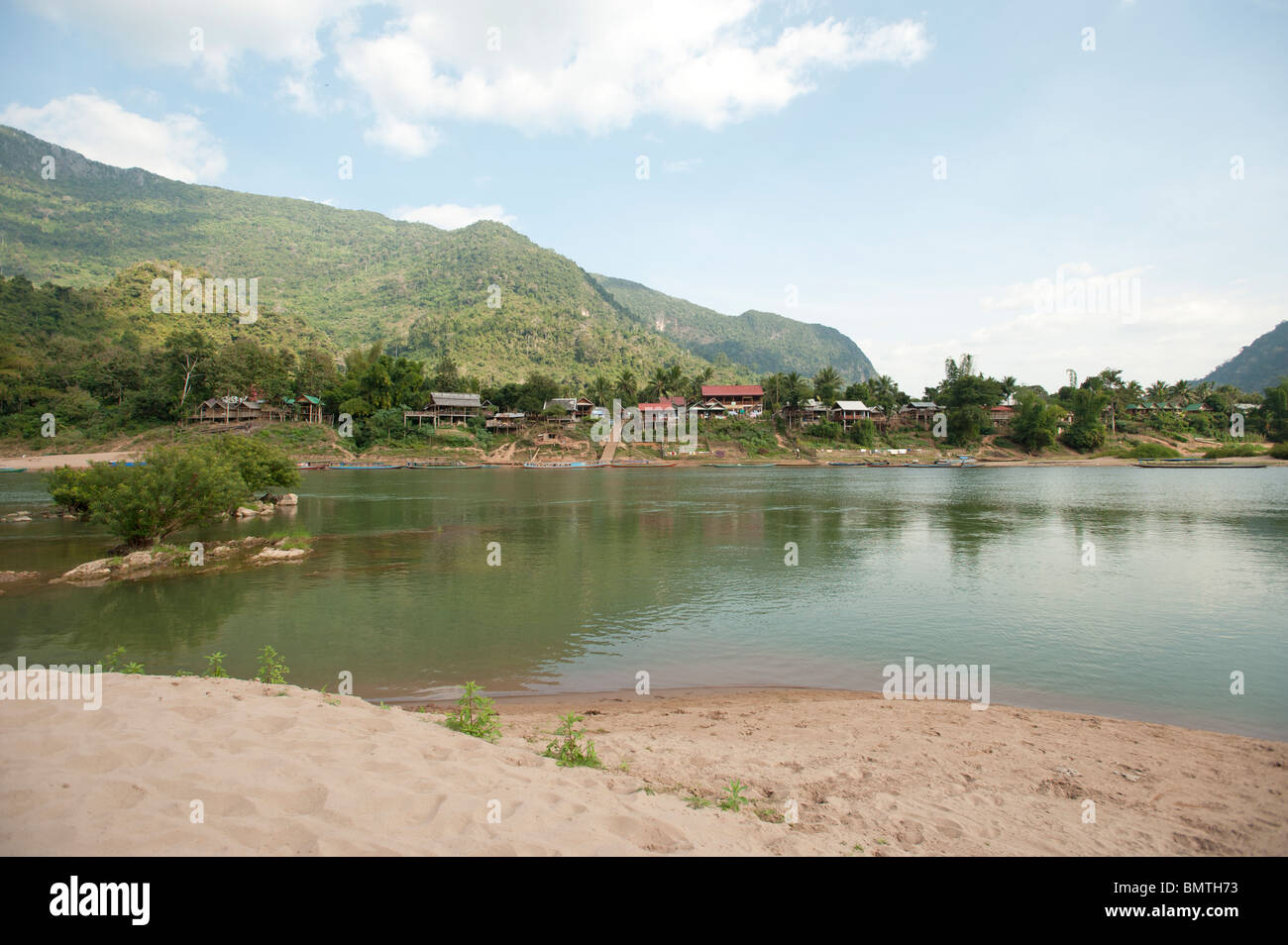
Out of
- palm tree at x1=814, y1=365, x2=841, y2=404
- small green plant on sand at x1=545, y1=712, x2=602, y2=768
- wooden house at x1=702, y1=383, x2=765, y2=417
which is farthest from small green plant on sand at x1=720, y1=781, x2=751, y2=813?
palm tree at x1=814, y1=365, x2=841, y2=404

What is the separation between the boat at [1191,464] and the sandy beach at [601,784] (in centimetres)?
10482

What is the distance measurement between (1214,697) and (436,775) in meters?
12.5

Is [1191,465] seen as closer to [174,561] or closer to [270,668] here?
[270,668]

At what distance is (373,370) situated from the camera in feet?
305

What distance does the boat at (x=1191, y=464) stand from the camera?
275 feet

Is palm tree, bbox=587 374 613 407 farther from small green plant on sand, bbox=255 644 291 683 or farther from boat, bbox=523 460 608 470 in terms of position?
small green plant on sand, bbox=255 644 291 683

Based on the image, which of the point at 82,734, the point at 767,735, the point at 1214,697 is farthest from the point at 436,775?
the point at 1214,697

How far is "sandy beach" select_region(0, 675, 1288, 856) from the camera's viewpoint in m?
3.68

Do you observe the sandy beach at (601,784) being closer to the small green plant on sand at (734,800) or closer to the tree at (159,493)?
the small green plant on sand at (734,800)

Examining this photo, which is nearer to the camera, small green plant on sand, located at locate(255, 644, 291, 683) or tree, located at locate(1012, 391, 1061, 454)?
small green plant on sand, located at locate(255, 644, 291, 683)

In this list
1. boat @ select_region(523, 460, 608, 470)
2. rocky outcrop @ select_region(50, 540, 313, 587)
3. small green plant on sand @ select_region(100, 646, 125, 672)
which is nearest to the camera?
small green plant on sand @ select_region(100, 646, 125, 672)

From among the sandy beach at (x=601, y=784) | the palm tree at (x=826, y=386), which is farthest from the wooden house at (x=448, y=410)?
the sandy beach at (x=601, y=784)

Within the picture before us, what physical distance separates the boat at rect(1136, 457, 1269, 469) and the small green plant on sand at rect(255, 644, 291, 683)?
112202 mm
